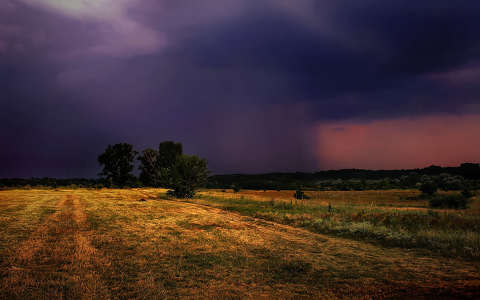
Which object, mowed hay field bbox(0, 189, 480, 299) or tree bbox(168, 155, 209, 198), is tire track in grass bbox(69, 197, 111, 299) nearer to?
mowed hay field bbox(0, 189, 480, 299)

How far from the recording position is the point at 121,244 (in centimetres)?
1040

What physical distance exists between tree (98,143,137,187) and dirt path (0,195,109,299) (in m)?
66.4

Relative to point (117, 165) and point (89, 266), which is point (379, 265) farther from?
point (117, 165)

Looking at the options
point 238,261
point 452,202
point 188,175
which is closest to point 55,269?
point 238,261

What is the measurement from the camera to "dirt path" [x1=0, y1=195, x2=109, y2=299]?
5.92 metres

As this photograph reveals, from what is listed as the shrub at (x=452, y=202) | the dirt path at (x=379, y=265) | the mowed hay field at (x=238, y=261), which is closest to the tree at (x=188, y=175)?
the mowed hay field at (x=238, y=261)

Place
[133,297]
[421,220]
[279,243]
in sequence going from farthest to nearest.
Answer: [421,220]
[279,243]
[133,297]

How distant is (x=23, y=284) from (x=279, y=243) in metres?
8.63

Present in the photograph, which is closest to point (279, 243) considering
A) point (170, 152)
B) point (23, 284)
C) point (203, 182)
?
point (23, 284)

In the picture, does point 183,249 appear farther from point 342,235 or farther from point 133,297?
point 342,235

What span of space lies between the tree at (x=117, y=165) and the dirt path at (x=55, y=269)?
66408 mm

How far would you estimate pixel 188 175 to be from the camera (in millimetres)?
38625

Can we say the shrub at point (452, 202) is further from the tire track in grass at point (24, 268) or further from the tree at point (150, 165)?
the tree at point (150, 165)

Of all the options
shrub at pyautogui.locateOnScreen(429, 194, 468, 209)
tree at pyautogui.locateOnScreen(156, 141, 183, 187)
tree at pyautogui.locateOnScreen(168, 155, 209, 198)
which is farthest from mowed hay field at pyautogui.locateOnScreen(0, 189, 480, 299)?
tree at pyautogui.locateOnScreen(156, 141, 183, 187)
